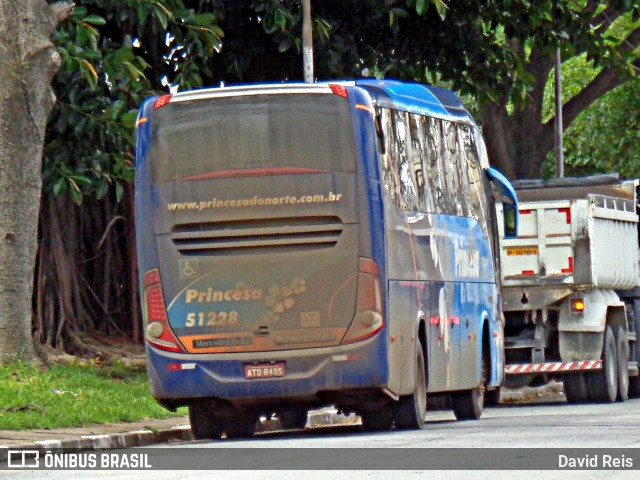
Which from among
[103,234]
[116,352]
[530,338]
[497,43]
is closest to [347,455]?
[530,338]

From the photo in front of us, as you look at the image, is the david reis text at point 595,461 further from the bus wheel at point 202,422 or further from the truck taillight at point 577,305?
the truck taillight at point 577,305

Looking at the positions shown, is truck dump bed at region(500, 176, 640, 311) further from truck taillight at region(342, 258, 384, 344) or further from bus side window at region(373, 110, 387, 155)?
truck taillight at region(342, 258, 384, 344)

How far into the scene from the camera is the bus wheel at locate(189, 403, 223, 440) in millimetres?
15242

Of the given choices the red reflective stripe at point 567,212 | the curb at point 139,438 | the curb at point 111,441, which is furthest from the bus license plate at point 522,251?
the curb at point 111,441

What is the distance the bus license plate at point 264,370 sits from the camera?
14.2 metres

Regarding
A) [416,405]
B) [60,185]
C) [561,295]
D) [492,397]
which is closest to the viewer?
[416,405]

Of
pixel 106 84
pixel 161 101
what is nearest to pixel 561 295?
pixel 106 84

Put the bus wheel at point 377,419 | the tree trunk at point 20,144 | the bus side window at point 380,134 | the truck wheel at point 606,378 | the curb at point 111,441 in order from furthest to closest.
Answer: the truck wheel at point 606,378 < the tree trunk at point 20,144 < the bus wheel at point 377,419 < the bus side window at point 380,134 < the curb at point 111,441

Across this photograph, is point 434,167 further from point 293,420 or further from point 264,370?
point 264,370

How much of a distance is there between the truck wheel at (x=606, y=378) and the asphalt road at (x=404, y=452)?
4.63m

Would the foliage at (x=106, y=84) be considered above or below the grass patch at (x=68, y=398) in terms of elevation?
above

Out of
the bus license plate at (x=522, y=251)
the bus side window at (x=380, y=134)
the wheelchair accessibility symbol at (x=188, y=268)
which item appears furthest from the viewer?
the bus license plate at (x=522, y=251)

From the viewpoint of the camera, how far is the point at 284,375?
14.2 metres

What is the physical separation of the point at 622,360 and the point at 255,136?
373 inches
